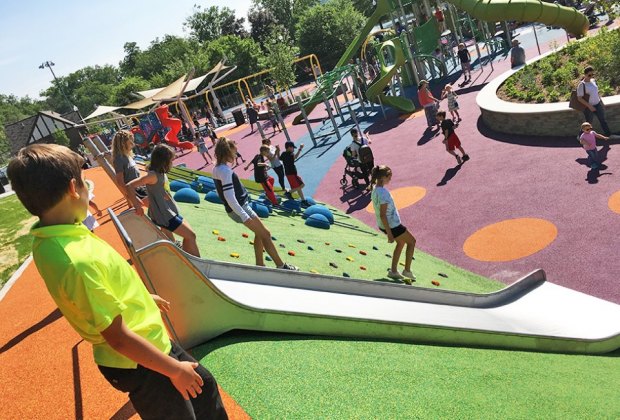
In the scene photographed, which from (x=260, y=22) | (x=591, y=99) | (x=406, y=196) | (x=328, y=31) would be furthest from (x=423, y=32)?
(x=260, y=22)

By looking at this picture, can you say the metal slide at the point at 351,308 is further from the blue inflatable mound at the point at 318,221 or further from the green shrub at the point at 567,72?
the green shrub at the point at 567,72

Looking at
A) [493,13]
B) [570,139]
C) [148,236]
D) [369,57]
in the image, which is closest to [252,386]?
[148,236]

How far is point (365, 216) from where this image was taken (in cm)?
1277

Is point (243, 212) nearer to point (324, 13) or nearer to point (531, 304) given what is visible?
point (531, 304)

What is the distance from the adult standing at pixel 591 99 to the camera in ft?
39.1

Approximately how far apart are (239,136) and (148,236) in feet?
84.8

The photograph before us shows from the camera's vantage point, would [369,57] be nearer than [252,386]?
No

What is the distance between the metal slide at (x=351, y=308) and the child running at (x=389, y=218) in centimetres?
126

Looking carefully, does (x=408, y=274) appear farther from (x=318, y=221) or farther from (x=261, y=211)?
(x=261, y=211)

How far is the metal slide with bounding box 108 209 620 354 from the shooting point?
13.9ft

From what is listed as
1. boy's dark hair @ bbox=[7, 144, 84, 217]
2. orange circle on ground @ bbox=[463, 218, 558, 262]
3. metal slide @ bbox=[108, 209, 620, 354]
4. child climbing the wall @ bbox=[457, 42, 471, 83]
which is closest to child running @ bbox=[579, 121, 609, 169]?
orange circle on ground @ bbox=[463, 218, 558, 262]

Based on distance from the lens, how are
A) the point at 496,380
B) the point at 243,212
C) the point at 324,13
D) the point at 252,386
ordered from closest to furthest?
the point at 252,386, the point at 496,380, the point at 243,212, the point at 324,13

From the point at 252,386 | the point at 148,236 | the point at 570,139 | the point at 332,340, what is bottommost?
the point at 570,139

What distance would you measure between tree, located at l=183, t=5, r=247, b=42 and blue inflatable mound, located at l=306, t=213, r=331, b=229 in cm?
8335
